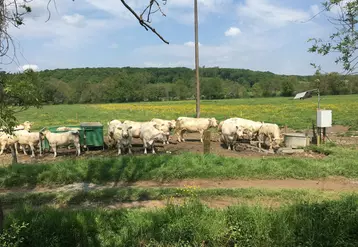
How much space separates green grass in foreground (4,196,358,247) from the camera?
5.85 meters

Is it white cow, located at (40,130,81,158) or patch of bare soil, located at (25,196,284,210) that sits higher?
white cow, located at (40,130,81,158)

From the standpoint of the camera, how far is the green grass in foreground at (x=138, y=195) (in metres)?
9.12

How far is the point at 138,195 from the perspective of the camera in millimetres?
9469

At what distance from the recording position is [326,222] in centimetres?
615

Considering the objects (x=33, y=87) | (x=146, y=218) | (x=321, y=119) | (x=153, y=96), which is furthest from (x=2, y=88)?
(x=153, y=96)

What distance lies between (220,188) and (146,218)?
3.68 m

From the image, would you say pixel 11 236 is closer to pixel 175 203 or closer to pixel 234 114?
pixel 175 203

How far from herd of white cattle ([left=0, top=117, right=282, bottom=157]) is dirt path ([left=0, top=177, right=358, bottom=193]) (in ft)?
17.2

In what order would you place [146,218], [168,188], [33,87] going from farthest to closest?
[168,188] < [146,218] < [33,87]

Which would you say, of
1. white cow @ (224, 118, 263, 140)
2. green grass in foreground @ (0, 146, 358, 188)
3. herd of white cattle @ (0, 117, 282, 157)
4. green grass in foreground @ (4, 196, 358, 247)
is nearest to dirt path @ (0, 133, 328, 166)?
herd of white cattle @ (0, 117, 282, 157)

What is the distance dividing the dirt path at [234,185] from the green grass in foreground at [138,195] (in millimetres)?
602

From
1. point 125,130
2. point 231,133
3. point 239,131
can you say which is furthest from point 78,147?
point 239,131

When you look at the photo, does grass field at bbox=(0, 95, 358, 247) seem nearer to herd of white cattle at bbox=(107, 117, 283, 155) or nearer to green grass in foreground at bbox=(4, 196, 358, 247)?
green grass in foreground at bbox=(4, 196, 358, 247)

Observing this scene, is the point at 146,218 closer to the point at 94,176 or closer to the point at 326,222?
the point at 326,222
